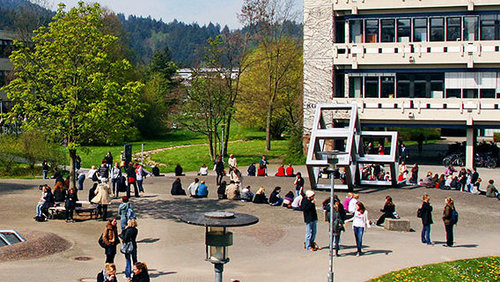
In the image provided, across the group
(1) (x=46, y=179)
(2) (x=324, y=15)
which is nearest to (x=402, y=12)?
(2) (x=324, y=15)

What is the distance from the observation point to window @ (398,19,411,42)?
156 ft

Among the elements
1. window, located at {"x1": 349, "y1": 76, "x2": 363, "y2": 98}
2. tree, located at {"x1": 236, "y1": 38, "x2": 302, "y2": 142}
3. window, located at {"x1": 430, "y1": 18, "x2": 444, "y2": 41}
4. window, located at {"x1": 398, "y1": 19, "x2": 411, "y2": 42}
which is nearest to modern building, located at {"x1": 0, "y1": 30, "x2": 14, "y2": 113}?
tree, located at {"x1": 236, "y1": 38, "x2": 302, "y2": 142}

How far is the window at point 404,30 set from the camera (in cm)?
4744

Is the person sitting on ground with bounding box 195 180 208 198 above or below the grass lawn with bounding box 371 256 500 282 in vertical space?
above

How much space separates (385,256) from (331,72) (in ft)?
97.2

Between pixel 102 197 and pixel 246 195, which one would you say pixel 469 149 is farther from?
pixel 102 197

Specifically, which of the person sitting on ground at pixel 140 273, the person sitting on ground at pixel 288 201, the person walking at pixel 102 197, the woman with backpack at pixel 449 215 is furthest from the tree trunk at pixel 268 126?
the person sitting on ground at pixel 140 273

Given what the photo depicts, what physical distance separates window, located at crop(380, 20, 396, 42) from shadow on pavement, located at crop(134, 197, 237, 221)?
2302 cm

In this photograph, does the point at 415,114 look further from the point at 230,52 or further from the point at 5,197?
the point at 5,197

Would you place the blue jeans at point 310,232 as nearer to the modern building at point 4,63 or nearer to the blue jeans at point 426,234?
the blue jeans at point 426,234

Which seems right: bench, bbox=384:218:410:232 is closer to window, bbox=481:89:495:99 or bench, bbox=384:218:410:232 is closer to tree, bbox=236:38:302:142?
window, bbox=481:89:495:99

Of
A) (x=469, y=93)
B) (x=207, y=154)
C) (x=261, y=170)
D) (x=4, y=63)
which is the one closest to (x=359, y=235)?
(x=261, y=170)

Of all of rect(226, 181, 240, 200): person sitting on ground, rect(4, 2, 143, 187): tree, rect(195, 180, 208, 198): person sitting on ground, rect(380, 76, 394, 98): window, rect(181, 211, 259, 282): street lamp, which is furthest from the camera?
rect(380, 76, 394, 98): window

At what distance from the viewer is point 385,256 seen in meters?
20.7
